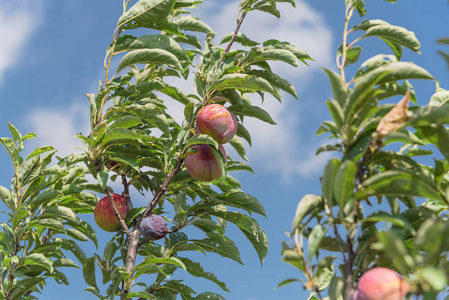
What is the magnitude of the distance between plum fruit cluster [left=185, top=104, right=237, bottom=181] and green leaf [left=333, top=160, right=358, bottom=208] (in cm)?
132

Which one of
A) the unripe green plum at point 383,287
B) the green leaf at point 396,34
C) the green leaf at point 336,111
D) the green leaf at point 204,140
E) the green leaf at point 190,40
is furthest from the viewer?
the green leaf at point 190,40

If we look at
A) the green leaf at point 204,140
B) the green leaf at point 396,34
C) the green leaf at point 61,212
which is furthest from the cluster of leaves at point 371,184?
the green leaf at point 61,212

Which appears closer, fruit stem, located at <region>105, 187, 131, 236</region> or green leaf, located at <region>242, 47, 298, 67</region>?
green leaf, located at <region>242, 47, 298, 67</region>

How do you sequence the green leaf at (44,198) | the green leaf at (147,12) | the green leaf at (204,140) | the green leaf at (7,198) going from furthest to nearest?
1. the green leaf at (7,198)
2. the green leaf at (44,198)
3. the green leaf at (147,12)
4. the green leaf at (204,140)

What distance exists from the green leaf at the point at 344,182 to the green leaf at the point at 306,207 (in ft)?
0.39

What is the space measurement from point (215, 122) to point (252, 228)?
787mm

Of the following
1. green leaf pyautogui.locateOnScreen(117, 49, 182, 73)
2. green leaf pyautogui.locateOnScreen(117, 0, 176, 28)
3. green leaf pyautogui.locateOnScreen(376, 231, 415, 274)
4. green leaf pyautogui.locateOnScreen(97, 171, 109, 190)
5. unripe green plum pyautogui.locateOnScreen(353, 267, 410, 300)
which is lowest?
unripe green plum pyautogui.locateOnScreen(353, 267, 410, 300)

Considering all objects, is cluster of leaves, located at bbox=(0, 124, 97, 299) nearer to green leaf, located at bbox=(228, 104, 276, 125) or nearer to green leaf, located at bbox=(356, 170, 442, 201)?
green leaf, located at bbox=(228, 104, 276, 125)

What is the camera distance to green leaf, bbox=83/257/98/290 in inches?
128

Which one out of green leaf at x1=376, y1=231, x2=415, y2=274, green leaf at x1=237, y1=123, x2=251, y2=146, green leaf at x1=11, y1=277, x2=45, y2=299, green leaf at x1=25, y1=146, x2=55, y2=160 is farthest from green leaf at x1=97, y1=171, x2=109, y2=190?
green leaf at x1=376, y1=231, x2=415, y2=274

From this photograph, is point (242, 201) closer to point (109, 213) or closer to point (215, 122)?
point (215, 122)

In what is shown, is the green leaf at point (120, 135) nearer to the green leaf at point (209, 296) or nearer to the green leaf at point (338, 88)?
the green leaf at point (209, 296)

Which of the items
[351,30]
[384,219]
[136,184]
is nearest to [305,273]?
[384,219]

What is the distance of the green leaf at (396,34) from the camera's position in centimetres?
194
